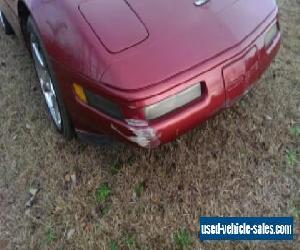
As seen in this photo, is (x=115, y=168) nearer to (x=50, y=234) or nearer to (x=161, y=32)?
(x=50, y=234)

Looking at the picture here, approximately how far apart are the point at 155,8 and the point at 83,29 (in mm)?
436

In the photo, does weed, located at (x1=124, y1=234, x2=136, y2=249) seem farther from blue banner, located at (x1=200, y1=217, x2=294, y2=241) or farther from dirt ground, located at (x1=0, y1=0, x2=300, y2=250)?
blue banner, located at (x1=200, y1=217, x2=294, y2=241)

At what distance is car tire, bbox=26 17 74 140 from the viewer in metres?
2.59

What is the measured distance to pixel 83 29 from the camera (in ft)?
7.48

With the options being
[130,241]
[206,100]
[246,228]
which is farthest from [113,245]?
[206,100]

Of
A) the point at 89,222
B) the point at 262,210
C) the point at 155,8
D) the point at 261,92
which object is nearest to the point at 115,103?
the point at 155,8

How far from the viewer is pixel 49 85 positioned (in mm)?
2939

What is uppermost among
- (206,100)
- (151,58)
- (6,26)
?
(151,58)

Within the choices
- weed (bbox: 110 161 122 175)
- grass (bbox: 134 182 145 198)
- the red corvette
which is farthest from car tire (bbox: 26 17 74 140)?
grass (bbox: 134 182 145 198)

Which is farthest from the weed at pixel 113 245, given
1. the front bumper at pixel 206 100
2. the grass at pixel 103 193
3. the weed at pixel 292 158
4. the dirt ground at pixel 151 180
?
the weed at pixel 292 158

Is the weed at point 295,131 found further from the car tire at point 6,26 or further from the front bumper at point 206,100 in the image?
the car tire at point 6,26

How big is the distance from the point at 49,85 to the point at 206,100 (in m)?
1.21

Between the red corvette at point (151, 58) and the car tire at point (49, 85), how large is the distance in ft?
0.20

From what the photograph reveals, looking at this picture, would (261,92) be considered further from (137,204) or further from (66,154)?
(66,154)
